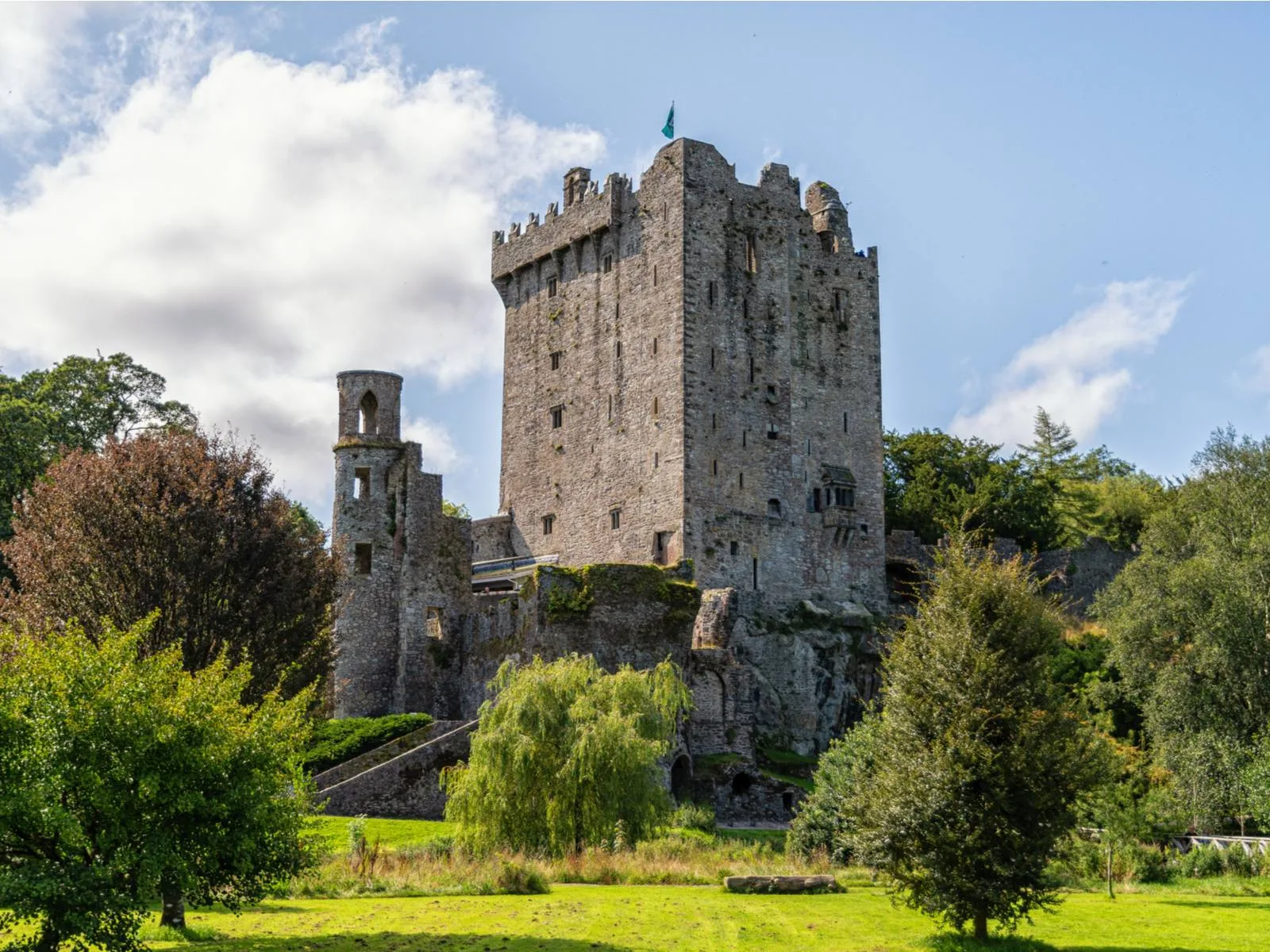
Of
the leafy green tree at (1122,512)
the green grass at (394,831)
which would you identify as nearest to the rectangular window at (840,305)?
the leafy green tree at (1122,512)

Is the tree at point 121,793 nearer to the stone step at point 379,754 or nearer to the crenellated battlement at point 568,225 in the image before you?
the stone step at point 379,754

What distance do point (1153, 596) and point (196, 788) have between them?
3280 centimetres

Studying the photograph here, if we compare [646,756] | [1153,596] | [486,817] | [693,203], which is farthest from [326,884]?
[693,203]

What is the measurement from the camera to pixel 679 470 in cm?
5312

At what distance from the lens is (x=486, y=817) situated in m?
29.4

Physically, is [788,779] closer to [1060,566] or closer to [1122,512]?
[1060,566]

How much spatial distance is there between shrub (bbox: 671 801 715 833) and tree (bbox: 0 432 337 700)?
9917mm

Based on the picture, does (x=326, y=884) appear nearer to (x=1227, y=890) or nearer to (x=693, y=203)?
(x=1227, y=890)

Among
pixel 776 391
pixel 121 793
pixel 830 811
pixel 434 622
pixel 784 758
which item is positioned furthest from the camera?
pixel 776 391

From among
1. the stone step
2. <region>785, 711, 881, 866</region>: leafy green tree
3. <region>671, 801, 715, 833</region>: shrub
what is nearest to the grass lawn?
<region>785, 711, 881, 866</region>: leafy green tree

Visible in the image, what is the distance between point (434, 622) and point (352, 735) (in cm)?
925

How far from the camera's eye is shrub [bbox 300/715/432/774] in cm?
3897

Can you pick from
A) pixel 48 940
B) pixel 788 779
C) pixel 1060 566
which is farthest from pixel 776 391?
pixel 48 940

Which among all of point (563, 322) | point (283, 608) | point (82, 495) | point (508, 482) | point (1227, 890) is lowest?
point (1227, 890)
